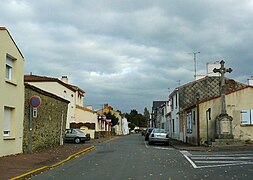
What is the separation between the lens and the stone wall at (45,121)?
19.3 meters

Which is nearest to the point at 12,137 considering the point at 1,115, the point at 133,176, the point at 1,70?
the point at 1,115

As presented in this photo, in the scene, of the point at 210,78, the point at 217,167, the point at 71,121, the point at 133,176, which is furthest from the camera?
the point at 71,121

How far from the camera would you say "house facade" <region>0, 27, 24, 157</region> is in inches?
643

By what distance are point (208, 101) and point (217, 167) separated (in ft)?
48.4

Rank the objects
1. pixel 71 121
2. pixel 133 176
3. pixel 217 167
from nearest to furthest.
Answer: pixel 133 176 → pixel 217 167 → pixel 71 121

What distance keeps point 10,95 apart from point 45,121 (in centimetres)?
548

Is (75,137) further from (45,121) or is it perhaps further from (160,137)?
(45,121)

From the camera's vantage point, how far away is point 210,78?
125 ft

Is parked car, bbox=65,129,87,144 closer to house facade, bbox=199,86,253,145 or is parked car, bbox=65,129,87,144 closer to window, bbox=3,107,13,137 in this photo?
house facade, bbox=199,86,253,145

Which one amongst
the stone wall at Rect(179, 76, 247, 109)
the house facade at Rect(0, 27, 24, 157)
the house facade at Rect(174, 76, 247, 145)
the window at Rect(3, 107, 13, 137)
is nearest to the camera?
the house facade at Rect(0, 27, 24, 157)

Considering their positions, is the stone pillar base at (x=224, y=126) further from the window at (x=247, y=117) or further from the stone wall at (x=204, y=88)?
the stone wall at (x=204, y=88)

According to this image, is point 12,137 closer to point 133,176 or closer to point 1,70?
point 1,70

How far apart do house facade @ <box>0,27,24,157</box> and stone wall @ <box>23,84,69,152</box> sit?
748 mm

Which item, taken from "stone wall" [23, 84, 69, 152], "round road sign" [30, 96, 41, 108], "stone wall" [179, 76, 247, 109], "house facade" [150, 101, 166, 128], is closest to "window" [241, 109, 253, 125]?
"stone wall" [179, 76, 247, 109]
